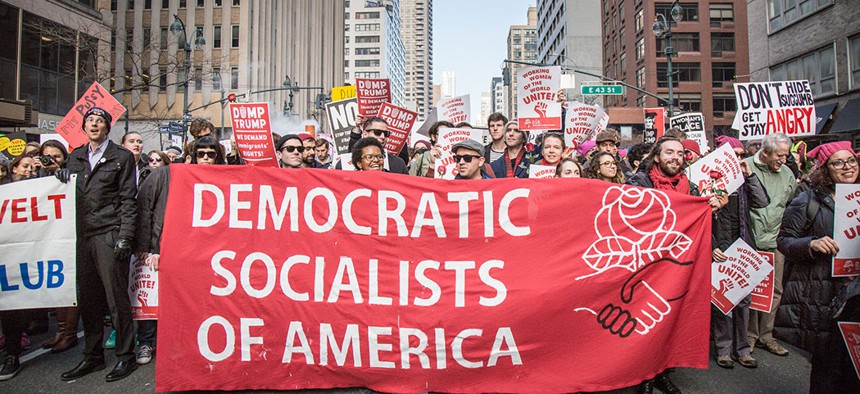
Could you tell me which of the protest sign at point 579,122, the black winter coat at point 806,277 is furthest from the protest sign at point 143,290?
the protest sign at point 579,122

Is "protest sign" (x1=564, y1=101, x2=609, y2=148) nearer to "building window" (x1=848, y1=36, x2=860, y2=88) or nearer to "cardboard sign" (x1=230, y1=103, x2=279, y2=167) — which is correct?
"cardboard sign" (x1=230, y1=103, x2=279, y2=167)

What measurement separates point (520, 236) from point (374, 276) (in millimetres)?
1119

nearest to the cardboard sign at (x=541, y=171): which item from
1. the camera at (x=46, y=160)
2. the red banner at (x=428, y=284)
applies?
the red banner at (x=428, y=284)

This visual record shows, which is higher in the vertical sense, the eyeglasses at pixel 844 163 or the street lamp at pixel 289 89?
the street lamp at pixel 289 89

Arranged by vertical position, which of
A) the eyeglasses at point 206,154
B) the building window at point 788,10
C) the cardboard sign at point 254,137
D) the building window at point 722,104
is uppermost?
the building window at point 722,104

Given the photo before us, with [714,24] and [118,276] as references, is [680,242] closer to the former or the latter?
[118,276]

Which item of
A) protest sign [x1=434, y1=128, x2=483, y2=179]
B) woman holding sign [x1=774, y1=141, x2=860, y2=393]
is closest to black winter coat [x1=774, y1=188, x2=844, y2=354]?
woman holding sign [x1=774, y1=141, x2=860, y2=393]

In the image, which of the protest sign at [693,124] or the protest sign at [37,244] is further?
the protest sign at [693,124]

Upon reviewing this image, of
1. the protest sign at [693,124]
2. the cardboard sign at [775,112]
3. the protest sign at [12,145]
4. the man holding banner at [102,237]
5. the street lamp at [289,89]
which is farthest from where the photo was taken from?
the street lamp at [289,89]

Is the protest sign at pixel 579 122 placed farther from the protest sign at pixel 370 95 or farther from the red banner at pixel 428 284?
the red banner at pixel 428 284

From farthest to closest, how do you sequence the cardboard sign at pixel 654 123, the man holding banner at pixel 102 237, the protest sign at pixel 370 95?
the cardboard sign at pixel 654 123
the protest sign at pixel 370 95
the man holding banner at pixel 102 237

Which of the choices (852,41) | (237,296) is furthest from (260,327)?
(852,41)

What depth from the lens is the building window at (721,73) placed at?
54.7m

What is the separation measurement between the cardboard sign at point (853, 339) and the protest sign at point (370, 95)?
6134 mm
